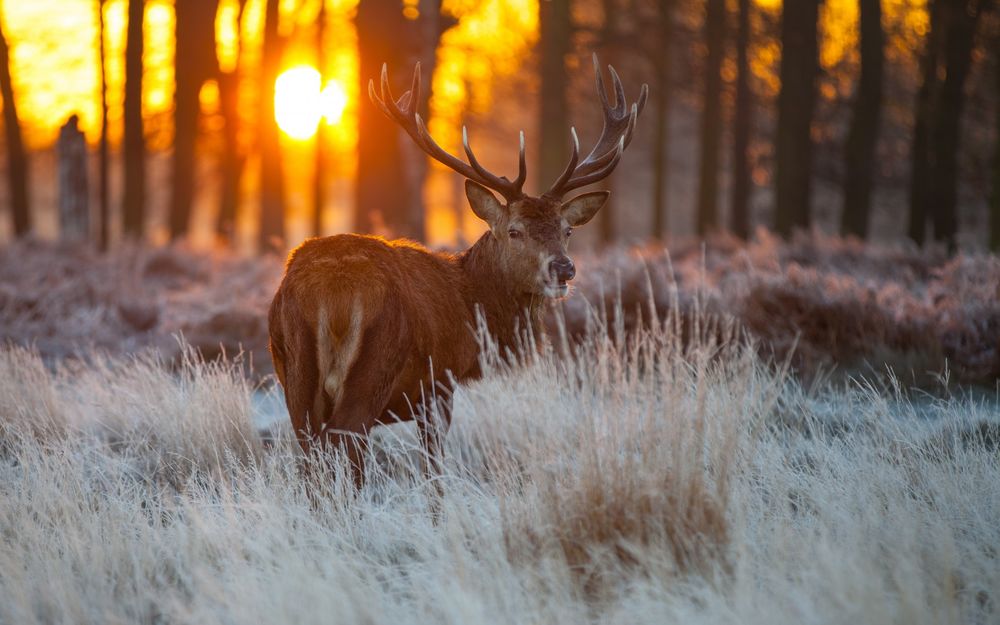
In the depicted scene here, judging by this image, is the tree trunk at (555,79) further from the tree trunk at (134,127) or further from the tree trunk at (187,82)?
the tree trunk at (134,127)

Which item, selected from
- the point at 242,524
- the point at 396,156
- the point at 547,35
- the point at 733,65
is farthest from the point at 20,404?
the point at 733,65

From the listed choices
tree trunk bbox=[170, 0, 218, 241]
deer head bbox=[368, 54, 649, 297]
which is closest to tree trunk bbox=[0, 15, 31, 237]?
tree trunk bbox=[170, 0, 218, 241]

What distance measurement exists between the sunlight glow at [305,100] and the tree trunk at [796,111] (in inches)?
385

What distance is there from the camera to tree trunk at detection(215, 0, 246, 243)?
21453 mm

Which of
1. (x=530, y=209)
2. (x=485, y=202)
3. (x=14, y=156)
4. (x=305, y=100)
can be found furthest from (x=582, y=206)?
(x=305, y=100)

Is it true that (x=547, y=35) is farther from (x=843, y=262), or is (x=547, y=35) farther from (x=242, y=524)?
(x=242, y=524)

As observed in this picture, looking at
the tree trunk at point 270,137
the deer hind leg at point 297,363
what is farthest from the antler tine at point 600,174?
the tree trunk at point 270,137

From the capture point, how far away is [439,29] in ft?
50.6

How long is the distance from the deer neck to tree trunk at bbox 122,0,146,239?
12.4 metres

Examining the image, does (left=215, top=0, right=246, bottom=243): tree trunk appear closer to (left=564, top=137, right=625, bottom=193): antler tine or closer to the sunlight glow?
the sunlight glow

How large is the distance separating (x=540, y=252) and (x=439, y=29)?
33.7 ft

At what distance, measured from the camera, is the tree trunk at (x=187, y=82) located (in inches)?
725

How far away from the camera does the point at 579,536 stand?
4.00 m

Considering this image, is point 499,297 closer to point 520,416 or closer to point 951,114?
point 520,416
